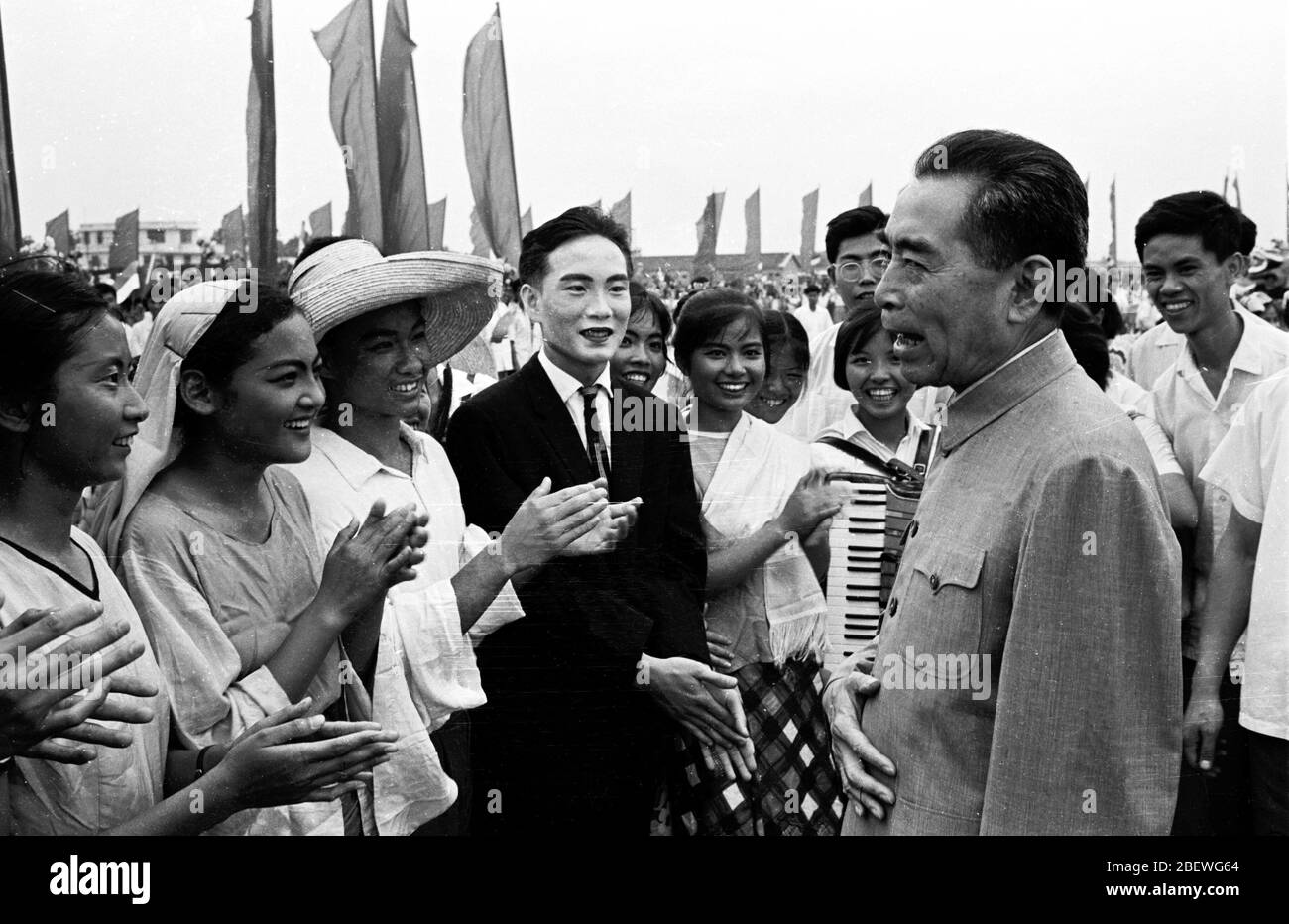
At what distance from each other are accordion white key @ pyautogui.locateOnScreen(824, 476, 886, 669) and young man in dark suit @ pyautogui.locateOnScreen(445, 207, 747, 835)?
1.09 ft

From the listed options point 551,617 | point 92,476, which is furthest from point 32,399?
point 551,617

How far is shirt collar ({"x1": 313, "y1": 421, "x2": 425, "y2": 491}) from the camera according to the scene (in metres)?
2.62

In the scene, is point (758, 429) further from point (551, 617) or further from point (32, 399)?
point (32, 399)

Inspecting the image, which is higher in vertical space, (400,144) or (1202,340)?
(400,144)

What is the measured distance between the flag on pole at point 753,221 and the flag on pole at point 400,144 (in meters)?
0.76

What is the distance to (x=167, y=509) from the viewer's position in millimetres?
2277

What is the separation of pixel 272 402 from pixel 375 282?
1.29ft

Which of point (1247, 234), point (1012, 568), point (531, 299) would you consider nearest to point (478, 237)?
point (531, 299)

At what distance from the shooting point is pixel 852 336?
3.20m

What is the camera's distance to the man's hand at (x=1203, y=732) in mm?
2777

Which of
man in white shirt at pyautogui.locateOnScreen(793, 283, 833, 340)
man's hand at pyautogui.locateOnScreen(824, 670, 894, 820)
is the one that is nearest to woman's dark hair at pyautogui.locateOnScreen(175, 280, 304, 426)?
man's hand at pyautogui.locateOnScreen(824, 670, 894, 820)

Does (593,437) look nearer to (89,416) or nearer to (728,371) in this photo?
(728,371)
